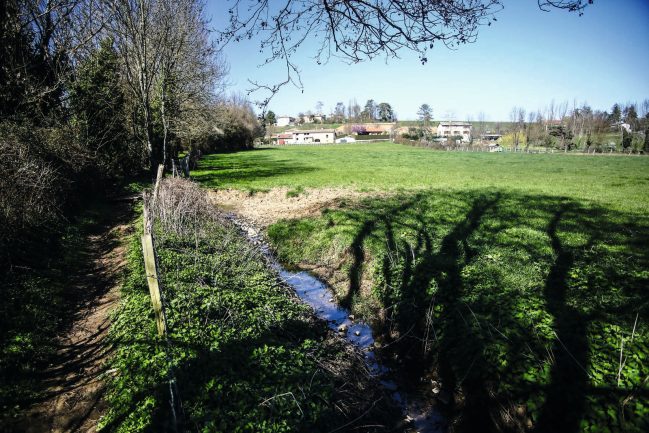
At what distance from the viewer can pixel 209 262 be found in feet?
26.5

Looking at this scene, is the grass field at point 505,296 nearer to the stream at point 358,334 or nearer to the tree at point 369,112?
the stream at point 358,334

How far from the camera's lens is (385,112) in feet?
515

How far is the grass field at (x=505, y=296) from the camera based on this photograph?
4.22 m

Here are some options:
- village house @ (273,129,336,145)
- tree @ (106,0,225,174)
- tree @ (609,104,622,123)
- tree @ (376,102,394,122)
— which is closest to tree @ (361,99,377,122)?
tree @ (376,102,394,122)

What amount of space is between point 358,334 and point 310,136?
11880 cm

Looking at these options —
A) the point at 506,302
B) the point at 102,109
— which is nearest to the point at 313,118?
the point at 102,109

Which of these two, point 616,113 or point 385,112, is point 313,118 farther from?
point 616,113

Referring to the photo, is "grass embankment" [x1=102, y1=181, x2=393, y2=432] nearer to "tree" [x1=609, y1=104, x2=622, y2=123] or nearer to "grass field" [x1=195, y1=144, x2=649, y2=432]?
"grass field" [x1=195, y1=144, x2=649, y2=432]

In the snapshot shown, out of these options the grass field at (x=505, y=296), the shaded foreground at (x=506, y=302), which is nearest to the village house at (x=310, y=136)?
the grass field at (x=505, y=296)

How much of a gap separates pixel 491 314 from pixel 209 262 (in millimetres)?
6281

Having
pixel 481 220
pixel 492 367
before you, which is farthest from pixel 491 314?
pixel 481 220

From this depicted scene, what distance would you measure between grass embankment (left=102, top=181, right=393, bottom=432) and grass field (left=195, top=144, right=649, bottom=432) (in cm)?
145

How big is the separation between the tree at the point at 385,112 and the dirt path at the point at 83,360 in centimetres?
16001

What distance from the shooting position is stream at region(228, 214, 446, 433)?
4.77 meters
